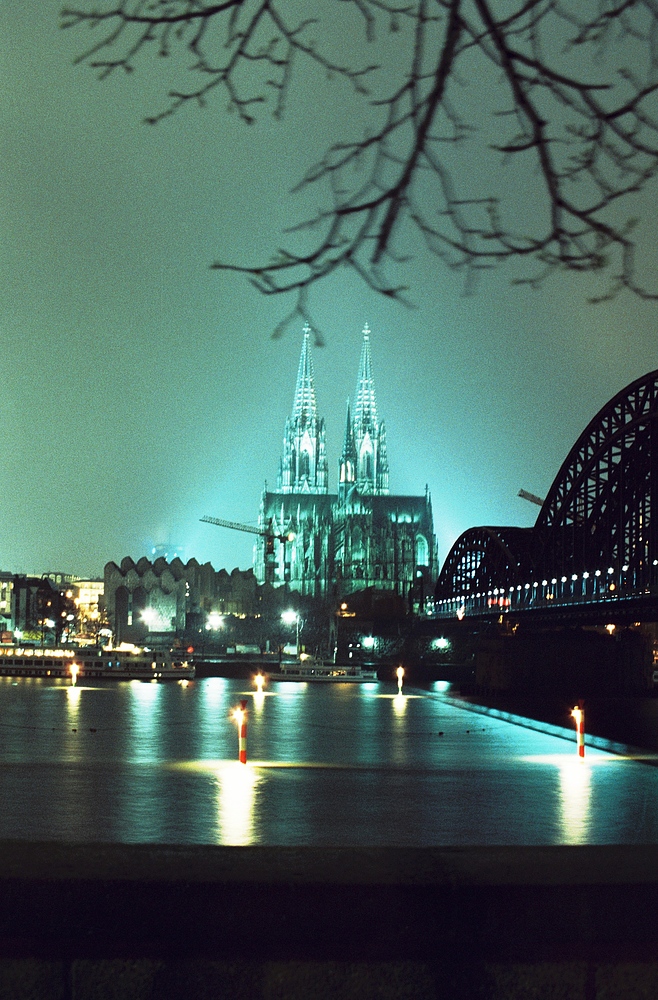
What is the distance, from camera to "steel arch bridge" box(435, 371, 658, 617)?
9612cm

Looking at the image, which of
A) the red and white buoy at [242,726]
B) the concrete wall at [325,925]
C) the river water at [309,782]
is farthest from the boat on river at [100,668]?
the concrete wall at [325,925]

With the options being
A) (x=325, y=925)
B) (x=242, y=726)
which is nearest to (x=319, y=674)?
(x=242, y=726)

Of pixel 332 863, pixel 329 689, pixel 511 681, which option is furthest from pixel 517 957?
pixel 511 681

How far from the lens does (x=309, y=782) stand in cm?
2350

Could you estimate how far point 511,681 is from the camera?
8462cm

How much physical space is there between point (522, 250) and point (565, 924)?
2.96m

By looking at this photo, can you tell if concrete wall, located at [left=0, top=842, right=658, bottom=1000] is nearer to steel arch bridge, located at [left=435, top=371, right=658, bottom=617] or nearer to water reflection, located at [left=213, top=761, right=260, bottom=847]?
water reflection, located at [left=213, top=761, right=260, bottom=847]

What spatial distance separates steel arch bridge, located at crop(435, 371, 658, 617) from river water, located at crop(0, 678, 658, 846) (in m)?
40.6

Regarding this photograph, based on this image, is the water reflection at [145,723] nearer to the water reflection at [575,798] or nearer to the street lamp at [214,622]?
the water reflection at [575,798]

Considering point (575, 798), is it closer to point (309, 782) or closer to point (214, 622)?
point (309, 782)

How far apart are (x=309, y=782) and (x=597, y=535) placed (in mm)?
92768

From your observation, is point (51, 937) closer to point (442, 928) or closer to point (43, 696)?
point (442, 928)

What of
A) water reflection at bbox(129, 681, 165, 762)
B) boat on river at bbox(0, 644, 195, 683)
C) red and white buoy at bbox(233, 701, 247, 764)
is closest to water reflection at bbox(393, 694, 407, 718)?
water reflection at bbox(129, 681, 165, 762)

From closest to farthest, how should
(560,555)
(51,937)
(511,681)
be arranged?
(51,937), (511,681), (560,555)
